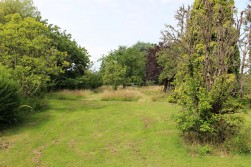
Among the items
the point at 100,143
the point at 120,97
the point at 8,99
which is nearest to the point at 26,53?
the point at 8,99

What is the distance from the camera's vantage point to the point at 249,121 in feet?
34.9

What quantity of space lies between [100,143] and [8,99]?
4.31m

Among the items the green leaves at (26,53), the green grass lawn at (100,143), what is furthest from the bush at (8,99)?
the green leaves at (26,53)

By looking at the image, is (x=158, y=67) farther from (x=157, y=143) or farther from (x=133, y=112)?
(x=157, y=143)

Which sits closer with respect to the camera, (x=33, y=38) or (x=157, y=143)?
(x=157, y=143)

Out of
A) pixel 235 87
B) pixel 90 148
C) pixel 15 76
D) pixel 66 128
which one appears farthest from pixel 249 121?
pixel 15 76

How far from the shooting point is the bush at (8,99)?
9492mm

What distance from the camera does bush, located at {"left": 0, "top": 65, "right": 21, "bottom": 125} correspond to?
31.1 feet

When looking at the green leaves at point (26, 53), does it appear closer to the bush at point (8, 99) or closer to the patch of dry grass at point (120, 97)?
the bush at point (8, 99)

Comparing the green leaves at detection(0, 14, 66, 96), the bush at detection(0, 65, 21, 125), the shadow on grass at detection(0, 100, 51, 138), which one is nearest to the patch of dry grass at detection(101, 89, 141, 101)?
the green leaves at detection(0, 14, 66, 96)

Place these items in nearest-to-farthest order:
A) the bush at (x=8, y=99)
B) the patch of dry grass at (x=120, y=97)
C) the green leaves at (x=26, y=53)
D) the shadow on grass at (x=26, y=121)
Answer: the bush at (x=8, y=99) → the shadow on grass at (x=26, y=121) → the green leaves at (x=26, y=53) → the patch of dry grass at (x=120, y=97)

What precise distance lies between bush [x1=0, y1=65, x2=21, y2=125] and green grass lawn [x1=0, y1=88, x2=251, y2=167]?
1.93 ft

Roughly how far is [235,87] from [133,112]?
6061mm

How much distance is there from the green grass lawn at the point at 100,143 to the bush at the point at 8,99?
0.59m
